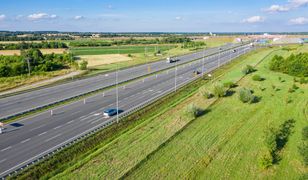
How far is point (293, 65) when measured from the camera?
80188 mm

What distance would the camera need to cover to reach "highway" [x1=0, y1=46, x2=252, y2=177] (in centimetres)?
3019

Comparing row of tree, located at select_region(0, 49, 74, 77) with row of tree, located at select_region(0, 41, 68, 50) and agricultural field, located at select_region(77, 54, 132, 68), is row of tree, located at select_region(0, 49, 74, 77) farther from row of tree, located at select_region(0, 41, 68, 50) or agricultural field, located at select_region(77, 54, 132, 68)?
row of tree, located at select_region(0, 41, 68, 50)

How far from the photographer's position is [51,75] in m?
83.7

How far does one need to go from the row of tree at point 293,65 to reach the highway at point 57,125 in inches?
1438

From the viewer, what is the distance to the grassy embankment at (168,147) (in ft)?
90.6

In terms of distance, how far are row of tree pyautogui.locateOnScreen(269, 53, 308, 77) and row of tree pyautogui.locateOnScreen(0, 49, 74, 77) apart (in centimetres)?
6874

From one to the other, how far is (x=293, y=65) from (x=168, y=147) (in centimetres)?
6052

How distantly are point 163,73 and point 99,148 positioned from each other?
56.4m

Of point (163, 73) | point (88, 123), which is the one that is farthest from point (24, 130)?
point (163, 73)

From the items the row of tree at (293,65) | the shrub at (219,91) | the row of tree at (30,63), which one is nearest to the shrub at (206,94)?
the shrub at (219,91)

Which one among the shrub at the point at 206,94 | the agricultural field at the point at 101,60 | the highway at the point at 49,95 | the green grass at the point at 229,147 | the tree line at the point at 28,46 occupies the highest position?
the tree line at the point at 28,46

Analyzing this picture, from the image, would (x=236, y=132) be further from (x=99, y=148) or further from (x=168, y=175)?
(x=99, y=148)

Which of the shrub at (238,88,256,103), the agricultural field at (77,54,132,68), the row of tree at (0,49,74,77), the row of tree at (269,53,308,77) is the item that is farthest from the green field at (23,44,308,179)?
the agricultural field at (77,54,132,68)

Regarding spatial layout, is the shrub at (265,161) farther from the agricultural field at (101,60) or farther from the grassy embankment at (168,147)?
the agricultural field at (101,60)
